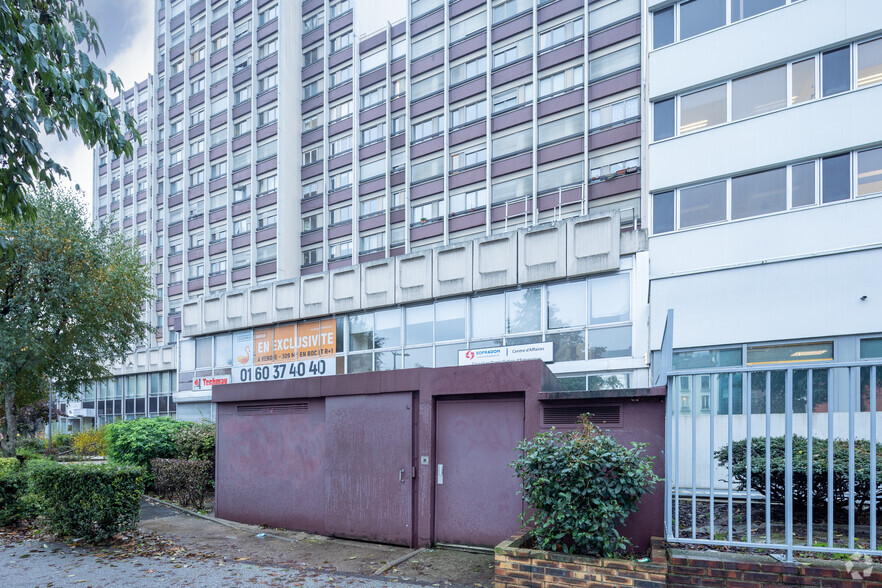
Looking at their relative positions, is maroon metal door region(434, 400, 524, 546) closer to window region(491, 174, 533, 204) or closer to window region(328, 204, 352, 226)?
window region(491, 174, 533, 204)

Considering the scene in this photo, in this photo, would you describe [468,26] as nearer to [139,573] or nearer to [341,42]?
[341,42]

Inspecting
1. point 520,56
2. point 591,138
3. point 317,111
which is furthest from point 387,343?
point 317,111

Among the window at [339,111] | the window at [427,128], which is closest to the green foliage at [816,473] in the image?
the window at [427,128]

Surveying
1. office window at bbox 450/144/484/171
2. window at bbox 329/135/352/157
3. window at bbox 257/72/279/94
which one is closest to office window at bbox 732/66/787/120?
office window at bbox 450/144/484/171

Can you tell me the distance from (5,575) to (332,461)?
4.43m

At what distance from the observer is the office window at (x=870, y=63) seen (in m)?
16.0

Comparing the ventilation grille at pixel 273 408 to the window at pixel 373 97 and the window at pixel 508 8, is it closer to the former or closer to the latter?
the window at pixel 508 8

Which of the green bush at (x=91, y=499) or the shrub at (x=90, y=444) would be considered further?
the shrub at (x=90, y=444)

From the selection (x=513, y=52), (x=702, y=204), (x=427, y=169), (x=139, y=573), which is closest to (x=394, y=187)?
(x=427, y=169)

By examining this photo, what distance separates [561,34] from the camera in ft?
110

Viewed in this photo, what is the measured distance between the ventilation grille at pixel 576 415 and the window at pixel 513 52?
2981cm

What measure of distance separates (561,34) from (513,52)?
282 centimetres

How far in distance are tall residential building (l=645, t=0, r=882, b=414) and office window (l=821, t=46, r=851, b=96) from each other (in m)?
→ 0.03

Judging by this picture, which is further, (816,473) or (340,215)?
(340,215)
